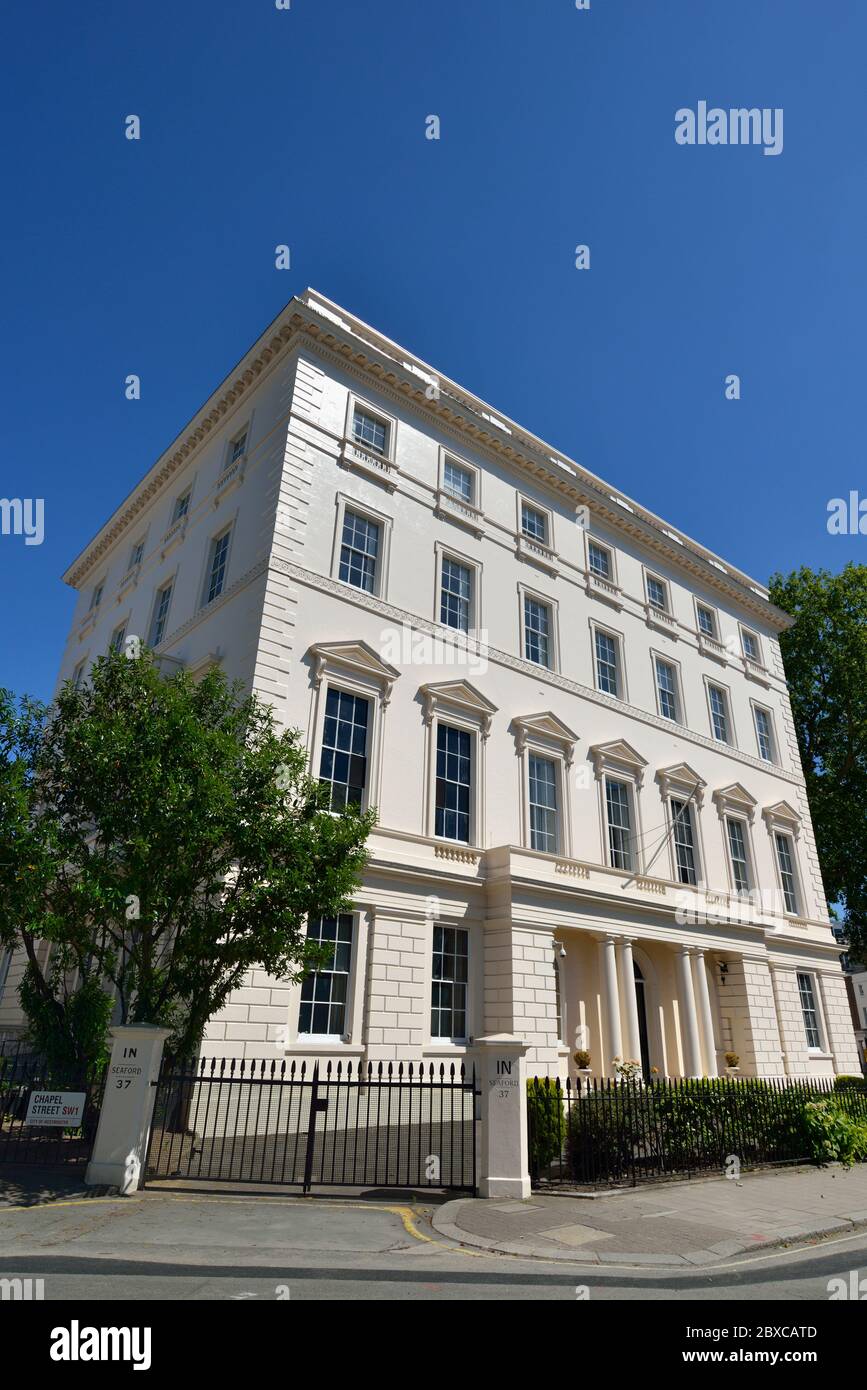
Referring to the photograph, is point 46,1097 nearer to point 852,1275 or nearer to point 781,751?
point 852,1275

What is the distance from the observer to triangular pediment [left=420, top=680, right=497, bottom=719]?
64.4ft

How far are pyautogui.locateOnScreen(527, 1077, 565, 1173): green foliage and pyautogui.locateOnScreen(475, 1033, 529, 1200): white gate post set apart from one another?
3.16 ft

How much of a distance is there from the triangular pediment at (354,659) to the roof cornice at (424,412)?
8.63m

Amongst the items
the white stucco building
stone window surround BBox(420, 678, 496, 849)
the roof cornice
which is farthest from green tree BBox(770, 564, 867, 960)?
stone window surround BBox(420, 678, 496, 849)

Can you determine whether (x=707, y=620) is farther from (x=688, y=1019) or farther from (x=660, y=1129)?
(x=660, y=1129)

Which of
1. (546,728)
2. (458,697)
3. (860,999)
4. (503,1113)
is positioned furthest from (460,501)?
(860,999)

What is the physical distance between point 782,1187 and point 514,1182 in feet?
14.9

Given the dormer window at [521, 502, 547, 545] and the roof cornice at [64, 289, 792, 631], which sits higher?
the roof cornice at [64, 289, 792, 631]

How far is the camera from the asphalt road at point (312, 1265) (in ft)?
20.7

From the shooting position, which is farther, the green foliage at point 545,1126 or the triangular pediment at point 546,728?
the triangular pediment at point 546,728

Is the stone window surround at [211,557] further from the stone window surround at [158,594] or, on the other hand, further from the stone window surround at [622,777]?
the stone window surround at [622,777]

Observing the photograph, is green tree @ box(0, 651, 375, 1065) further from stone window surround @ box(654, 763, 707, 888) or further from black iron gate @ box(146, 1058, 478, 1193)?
stone window surround @ box(654, 763, 707, 888)

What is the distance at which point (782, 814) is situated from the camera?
2950 centimetres

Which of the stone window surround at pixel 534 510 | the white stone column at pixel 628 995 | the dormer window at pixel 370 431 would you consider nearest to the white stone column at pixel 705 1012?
the white stone column at pixel 628 995
